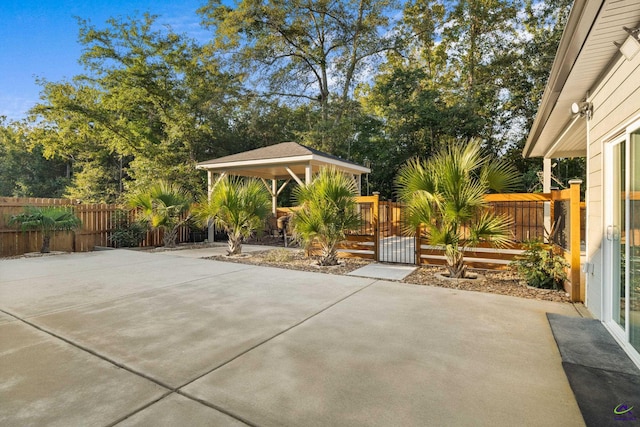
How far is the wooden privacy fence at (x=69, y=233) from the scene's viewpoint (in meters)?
8.84

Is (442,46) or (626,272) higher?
(442,46)

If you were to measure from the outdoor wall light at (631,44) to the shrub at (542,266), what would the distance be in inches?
116

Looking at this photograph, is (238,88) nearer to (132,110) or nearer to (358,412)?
(132,110)

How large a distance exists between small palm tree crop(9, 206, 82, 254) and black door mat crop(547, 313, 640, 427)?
35.5 feet

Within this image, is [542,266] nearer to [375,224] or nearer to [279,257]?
[375,224]

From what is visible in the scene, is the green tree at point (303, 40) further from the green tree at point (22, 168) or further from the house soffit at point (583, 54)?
the green tree at point (22, 168)

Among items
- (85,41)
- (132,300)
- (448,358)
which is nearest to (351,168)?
(132,300)

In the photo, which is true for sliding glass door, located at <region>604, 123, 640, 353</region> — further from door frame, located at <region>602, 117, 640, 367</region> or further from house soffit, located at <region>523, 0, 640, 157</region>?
house soffit, located at <region>523, 0, 640, 157</region>

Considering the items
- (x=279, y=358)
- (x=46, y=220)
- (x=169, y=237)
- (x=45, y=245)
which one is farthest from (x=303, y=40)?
(x=279, y=358)

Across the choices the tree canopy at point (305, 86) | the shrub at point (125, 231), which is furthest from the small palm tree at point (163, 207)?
the tree canopy at point (305, 86)

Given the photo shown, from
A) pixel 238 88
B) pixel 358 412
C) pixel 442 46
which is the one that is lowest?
pixel 358 412

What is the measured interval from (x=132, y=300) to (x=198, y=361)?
231 centimetres

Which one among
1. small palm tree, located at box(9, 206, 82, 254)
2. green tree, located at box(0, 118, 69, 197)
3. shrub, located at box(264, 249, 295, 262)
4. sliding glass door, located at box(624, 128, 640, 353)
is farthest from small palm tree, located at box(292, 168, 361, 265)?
green tree, located at box(0, 118, 69, 197)

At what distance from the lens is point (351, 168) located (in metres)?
12.2
